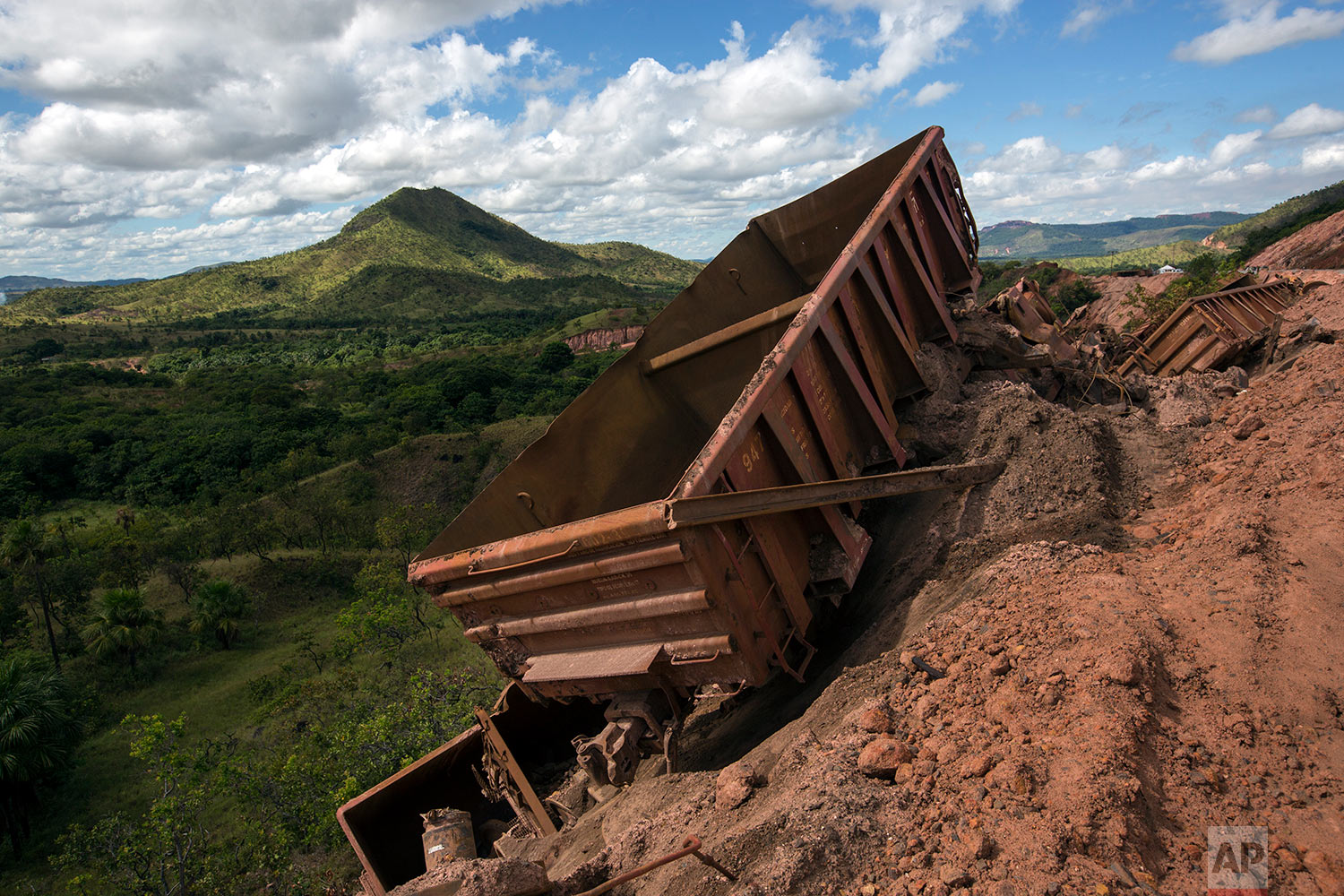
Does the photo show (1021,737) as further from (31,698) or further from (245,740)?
(31,698)

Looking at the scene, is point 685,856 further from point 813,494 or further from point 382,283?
point 382,283

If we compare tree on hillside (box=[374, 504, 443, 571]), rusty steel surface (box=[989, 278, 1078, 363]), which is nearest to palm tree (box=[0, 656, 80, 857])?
tree on hillside (box=[374, 504, 443, 571])

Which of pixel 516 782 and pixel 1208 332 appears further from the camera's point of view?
pixel 1208 332

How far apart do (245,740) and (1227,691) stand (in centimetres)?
1736

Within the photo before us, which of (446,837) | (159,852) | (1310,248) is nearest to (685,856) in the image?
(446,837)

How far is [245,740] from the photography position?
15.3 meters

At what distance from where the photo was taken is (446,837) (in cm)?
495

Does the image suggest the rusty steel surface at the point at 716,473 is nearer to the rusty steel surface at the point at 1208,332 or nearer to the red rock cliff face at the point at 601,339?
the rusty steel surface at the point at 1208,332

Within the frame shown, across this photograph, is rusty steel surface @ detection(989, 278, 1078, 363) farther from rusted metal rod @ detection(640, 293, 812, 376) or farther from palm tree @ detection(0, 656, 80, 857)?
palm tree @ detection(0, 656, 80, 857)

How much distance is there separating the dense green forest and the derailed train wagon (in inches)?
200

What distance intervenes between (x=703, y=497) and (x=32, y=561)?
23.4 metres

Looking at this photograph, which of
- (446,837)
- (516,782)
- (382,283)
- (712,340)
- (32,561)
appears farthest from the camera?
(382,283)

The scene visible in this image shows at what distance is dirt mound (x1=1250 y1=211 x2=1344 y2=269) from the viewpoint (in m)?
29.2

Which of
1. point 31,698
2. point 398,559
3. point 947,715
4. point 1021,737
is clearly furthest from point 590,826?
point 398,559
